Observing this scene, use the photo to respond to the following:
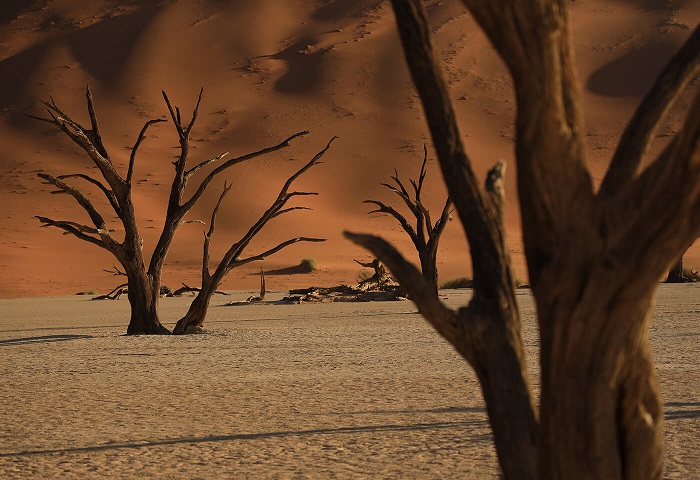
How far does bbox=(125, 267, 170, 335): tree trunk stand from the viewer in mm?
15391

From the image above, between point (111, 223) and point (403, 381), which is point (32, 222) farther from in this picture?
point (403, 381)

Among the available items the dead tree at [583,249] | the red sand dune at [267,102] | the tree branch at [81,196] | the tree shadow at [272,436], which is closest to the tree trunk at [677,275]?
the red sand dune at [267,102]

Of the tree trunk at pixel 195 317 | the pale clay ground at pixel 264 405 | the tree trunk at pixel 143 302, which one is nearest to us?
the pale clay ground at pixel 264 405

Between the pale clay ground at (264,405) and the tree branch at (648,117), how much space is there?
9.37 feet

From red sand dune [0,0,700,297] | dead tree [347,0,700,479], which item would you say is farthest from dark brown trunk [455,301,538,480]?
red sand dune [0,0,700,297]

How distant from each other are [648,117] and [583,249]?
480 millimetres

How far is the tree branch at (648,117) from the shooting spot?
3090mm

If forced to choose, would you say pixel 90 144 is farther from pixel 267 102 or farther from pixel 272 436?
pixel 267 102

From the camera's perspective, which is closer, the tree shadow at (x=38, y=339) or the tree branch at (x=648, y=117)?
the tree branch at (x=648, y=117)

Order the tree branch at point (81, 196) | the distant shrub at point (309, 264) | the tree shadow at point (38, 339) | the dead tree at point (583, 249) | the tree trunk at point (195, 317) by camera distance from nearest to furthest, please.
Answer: the dead tree at point (583, 249) < the tree branch at point (81, 196) < the tree shadow at point (38, 339) < the tree trunk at point (195, 317) < the distant shrub at point (309, 264)

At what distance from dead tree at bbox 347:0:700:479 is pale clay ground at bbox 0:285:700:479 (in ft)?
8.67

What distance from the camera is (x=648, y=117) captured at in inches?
124

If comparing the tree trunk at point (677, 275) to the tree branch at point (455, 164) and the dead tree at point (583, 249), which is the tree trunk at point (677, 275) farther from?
the dead tree at point (583, 249)

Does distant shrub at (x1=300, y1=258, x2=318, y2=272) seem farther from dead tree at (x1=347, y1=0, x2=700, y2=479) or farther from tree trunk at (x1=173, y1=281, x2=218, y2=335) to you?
dead tree at (x1=347, y1=0, x2=700, y2=479)
